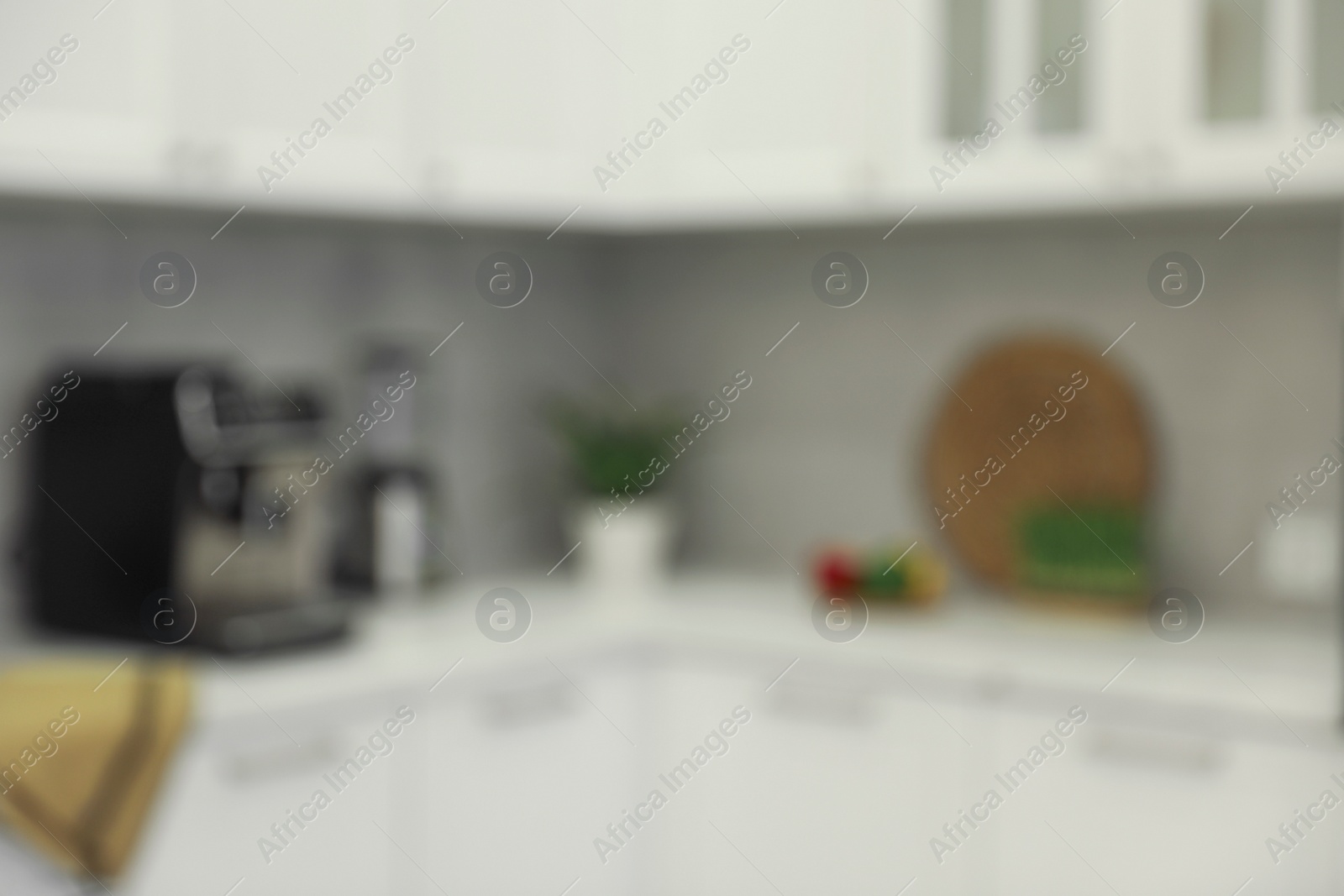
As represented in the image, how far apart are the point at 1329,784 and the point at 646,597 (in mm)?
1122

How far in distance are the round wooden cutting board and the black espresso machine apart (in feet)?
3.60

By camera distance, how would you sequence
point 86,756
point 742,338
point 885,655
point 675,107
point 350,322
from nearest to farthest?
point 86,756
point 885,655
point 675,107
point 350,322
point 742,338

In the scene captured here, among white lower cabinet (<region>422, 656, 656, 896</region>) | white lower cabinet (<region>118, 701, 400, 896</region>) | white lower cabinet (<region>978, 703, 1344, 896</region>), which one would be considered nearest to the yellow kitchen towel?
white lower cabinet (<region>118, 701, 400, 896</region>)

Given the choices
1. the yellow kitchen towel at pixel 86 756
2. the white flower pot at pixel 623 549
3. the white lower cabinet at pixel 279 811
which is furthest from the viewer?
the white flower pot at pixel 623 549

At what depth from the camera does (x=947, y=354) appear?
235 cm

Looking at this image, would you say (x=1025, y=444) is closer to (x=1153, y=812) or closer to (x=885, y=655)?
(x=885, y=655)

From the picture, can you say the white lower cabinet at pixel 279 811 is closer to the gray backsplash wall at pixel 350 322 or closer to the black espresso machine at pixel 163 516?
the black espresso machine at pixel 163 516

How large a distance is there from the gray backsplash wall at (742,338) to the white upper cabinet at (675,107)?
235 millimetres

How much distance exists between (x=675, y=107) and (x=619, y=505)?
70 cm

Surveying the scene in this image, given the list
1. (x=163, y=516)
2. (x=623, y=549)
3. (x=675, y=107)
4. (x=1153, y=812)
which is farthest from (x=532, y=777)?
(x=675, y=107)

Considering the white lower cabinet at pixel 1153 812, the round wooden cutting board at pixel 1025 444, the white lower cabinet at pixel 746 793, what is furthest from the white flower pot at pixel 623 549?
the white lower cabinet at pixel 1153 812

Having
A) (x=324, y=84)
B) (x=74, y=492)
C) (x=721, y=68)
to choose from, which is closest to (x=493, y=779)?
(x=74, y=492)

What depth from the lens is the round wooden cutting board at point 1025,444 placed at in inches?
85.0

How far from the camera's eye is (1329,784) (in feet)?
5.22
